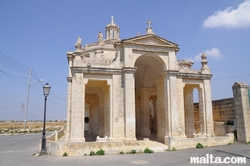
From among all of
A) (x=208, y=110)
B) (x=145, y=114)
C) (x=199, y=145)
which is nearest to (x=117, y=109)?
(x=199, y=145)

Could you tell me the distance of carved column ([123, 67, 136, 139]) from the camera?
14211 millimetres

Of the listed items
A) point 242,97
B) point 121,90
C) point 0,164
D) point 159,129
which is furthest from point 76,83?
point 242,97

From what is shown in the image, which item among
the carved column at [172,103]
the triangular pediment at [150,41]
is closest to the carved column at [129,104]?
the triangular pediment at [150,41]

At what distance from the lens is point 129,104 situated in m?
14.5

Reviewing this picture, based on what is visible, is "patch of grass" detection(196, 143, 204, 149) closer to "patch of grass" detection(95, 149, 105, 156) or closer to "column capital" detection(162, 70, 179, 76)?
"column capital" detection(162, 70, 179, 76)

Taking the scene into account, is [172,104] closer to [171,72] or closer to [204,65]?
[171,72]

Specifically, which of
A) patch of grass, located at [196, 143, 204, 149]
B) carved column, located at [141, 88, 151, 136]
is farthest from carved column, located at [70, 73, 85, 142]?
carved column, located at [141, 88, 151, 136]

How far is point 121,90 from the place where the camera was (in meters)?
15.0

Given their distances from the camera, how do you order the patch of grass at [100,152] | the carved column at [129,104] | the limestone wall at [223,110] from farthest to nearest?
the limestone wall at [223,110] → the carved column at [129,104] → the patch of grass at [100,152]

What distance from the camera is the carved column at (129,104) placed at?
14.2 meters

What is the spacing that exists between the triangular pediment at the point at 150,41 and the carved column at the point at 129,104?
2113 mm

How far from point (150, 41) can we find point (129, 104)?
203 inches

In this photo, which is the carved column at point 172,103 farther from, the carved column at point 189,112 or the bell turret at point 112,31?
the bell turret at point 112,31

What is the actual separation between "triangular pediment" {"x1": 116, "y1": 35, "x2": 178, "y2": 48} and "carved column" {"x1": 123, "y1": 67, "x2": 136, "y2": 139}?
6.93 ft
